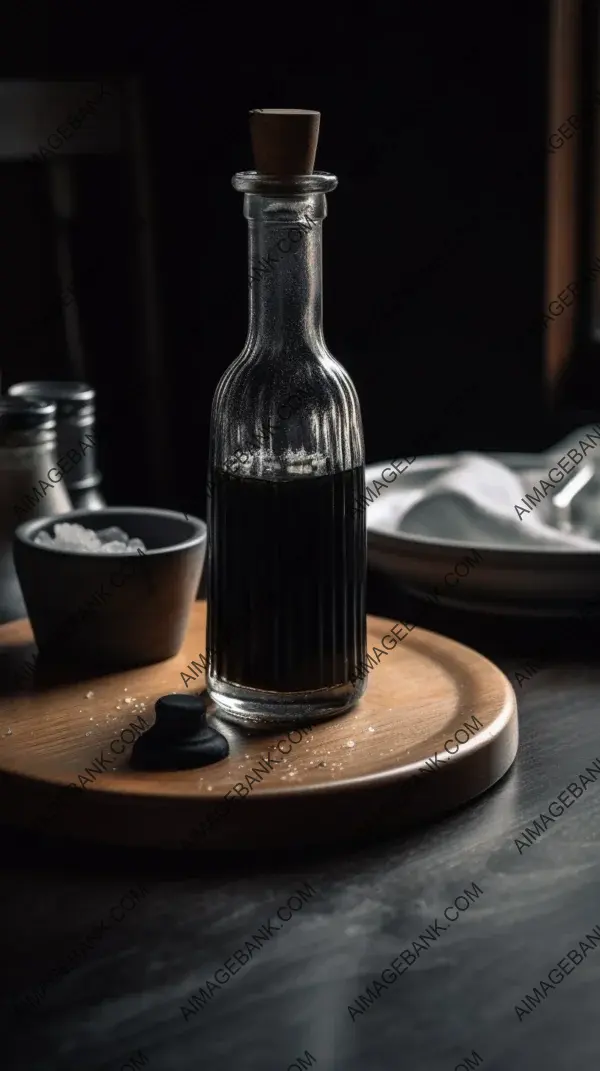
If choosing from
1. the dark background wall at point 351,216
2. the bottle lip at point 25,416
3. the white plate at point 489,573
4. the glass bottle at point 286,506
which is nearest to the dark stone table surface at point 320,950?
the glass bottle at point 286,506

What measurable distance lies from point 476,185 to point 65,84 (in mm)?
461

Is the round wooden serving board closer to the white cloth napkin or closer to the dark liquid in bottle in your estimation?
the dark liquid in bottle

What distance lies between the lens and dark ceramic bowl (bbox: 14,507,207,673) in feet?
2.59

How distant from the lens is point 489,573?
945 millimetres

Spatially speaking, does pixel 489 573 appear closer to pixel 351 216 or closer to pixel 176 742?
pixel 176 742

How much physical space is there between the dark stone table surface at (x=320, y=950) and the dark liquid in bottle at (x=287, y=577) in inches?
4.8

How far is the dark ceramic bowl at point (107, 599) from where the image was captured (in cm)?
79

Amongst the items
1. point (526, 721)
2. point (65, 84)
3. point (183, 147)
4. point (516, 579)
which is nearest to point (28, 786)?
point (526, 721)

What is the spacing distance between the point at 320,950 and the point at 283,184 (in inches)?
15.1

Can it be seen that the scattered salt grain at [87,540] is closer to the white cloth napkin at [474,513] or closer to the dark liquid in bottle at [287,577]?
the dark liquid in bottle at [287,577]

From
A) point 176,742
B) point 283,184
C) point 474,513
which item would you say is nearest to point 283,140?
point 283,184

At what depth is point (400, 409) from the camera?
157cm

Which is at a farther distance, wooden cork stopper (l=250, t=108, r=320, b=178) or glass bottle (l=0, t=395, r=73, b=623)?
glass bottle (l=0, t=395, r=73, b=623)

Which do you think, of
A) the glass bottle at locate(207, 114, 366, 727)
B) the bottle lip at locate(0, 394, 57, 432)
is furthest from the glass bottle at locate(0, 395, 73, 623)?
the glass bottle at locate(207, 114, 366, 727)
